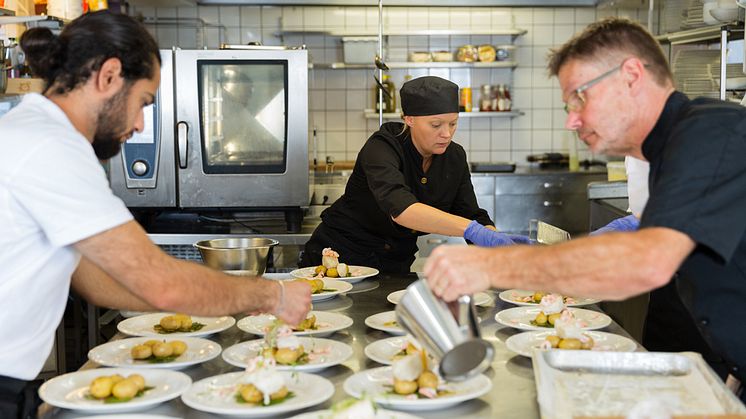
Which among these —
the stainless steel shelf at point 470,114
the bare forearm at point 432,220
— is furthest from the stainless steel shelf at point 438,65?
the bare forearm at point 432,220

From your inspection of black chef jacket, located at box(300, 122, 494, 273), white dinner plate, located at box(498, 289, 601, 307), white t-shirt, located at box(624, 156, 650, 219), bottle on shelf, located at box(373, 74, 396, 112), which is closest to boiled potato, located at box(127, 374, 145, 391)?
white dinner plate, located at box(498, 289, 601, 307)

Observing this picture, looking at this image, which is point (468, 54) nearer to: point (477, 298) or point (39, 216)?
point (477, 298)

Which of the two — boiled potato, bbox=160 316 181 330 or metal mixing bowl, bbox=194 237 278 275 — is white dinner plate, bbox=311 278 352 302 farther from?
boiled potato, bbox=160 316 181 330

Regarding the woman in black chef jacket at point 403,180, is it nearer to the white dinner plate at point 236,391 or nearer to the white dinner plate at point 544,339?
the white dinner plate at point 544,339

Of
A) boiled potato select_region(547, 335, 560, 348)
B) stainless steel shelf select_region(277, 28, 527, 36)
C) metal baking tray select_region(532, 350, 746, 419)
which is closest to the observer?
metal baking tray select_region(532, 350, 746, 419)

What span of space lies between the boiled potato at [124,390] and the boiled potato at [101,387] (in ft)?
0.04

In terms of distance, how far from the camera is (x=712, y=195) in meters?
1.58

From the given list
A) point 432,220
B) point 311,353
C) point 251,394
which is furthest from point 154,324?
point 432,220

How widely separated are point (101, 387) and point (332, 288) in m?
1.18

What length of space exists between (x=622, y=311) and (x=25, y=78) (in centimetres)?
303

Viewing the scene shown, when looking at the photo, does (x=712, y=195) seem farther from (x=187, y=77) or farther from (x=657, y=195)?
(x=187, y=77)

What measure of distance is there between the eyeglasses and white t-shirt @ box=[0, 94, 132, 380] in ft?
3.14

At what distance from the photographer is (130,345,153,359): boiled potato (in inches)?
79.3

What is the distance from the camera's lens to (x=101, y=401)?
1711 millimetres
